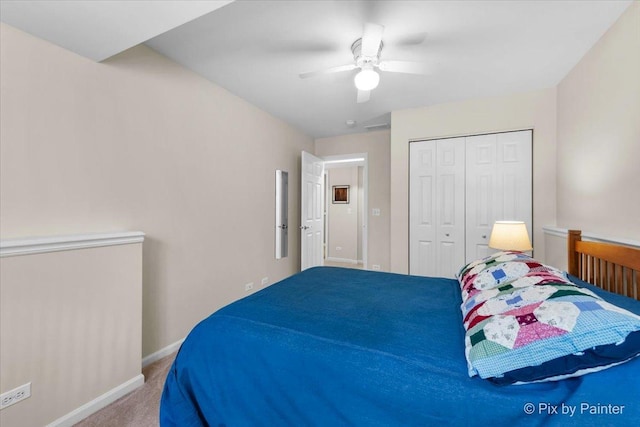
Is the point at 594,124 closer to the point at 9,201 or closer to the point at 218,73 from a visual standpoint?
the point at 218,73

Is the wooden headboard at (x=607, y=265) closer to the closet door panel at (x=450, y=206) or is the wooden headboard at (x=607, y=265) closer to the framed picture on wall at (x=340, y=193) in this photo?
the closet door panel at (x=450, y=206)

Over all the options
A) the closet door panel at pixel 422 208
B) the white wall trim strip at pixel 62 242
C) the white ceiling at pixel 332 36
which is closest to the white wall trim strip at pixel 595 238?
the closet door panel at pixel 422 208

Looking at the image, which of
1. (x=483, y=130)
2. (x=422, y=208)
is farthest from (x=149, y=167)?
(x=483, y=130)

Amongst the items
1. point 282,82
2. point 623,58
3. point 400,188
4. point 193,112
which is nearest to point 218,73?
point 193,112

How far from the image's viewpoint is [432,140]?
3.35m

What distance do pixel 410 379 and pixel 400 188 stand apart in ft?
9.22

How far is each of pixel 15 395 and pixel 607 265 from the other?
3287 mm

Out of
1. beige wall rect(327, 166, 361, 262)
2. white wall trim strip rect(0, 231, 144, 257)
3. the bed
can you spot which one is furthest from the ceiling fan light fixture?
beige wall rect(327, 166, 361, 262)

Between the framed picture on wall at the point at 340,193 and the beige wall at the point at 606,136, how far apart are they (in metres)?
4.21

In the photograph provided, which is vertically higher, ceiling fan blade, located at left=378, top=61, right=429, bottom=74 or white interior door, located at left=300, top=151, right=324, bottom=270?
ceiling fan blade, located at left=378, top=61, right=429, bottom=74

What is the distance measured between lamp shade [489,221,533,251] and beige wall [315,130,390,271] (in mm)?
1904

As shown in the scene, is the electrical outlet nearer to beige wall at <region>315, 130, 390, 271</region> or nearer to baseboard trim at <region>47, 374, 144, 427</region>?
baseboard trim at <region>47, 374, 144, 427</region>

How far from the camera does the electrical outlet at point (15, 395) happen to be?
4.40 ft

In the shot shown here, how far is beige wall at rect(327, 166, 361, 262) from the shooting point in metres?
6.37
